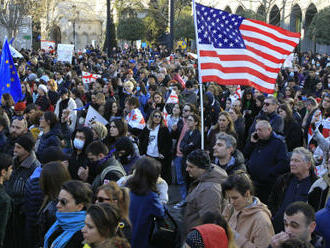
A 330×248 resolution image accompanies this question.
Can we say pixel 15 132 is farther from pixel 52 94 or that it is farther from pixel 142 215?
pixel 52 94

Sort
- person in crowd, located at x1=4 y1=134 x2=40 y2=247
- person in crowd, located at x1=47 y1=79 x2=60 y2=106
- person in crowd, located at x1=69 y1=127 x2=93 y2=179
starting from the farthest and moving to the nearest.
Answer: person in crowd, located at x1=47 y1=79 x2=60 y2=106 < person in crowd, located at x1=69 y1=127 x2=93 y2=179 < person in crowd, located at x1=4 y1=134 x2=40 y2=247

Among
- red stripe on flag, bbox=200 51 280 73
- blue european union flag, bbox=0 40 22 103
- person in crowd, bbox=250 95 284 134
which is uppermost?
red stripe on flag, bbox=200 51 280 73

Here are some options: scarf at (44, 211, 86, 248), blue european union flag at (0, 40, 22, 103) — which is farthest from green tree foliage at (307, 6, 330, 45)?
scarf at (44, 211, 86, 248)

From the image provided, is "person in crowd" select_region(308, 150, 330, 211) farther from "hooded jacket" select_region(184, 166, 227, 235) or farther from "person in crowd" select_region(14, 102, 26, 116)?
"person in crowd" select_region(14, 102, 26, 116)

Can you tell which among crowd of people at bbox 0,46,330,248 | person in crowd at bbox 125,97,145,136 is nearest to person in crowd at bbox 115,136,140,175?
crowd of people at bbox 0,46,330,248

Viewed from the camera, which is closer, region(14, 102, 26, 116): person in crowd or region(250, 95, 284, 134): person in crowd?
region(250, 95, 284, 134): person in crowd

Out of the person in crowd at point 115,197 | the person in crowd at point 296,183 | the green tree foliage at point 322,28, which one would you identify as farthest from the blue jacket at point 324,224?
the green tree foliage at point 322,28

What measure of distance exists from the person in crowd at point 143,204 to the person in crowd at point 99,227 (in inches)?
42.8

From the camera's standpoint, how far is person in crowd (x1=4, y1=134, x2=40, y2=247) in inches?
226

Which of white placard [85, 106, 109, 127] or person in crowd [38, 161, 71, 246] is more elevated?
white placard [85, 106, 109, 127]

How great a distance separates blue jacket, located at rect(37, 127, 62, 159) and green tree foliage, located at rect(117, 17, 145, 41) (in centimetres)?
3567

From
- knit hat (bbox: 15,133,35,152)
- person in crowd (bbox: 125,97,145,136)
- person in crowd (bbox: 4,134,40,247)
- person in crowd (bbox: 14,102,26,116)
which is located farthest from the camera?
person in crowd (bbox: 125,97,145,136)

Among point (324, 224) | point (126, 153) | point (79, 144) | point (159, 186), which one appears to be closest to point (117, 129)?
point (79, 144)

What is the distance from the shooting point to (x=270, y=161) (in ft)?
22.8
